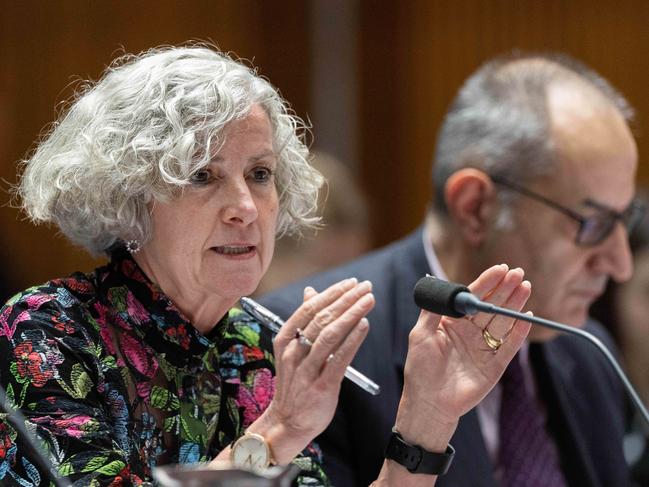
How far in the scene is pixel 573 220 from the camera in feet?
9.75

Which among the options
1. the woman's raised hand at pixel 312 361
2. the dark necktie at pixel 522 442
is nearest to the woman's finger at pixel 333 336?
the woman's raised hand at pixel 312 361

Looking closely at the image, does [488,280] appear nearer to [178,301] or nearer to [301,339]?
[301,339]

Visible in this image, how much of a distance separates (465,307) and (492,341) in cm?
26

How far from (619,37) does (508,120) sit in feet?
7.40

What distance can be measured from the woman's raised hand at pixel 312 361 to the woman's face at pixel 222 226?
174 millimetres

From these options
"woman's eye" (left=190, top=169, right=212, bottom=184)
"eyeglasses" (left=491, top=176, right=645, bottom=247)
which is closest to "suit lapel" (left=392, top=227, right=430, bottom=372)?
"eyeglasses" (left=491, top=176, right=645, bottom=247)

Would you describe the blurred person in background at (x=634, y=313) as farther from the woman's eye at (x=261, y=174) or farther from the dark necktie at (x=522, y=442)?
the woman's eye at (x=261, y=174)

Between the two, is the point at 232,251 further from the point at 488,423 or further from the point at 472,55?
the point at 472,55

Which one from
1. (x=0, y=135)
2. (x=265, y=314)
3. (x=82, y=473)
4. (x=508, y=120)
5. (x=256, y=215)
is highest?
(x=508, y=120)

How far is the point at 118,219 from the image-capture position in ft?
6.66

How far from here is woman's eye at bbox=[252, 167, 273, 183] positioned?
2.10 m

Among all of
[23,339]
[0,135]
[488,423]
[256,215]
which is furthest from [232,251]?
[0,135]

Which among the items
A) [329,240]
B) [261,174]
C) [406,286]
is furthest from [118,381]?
[329,240]

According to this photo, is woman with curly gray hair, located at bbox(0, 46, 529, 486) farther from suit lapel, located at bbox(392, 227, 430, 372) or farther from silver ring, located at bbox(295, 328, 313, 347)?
suit lapel, located at bbox(392, 227, 430, 372)
